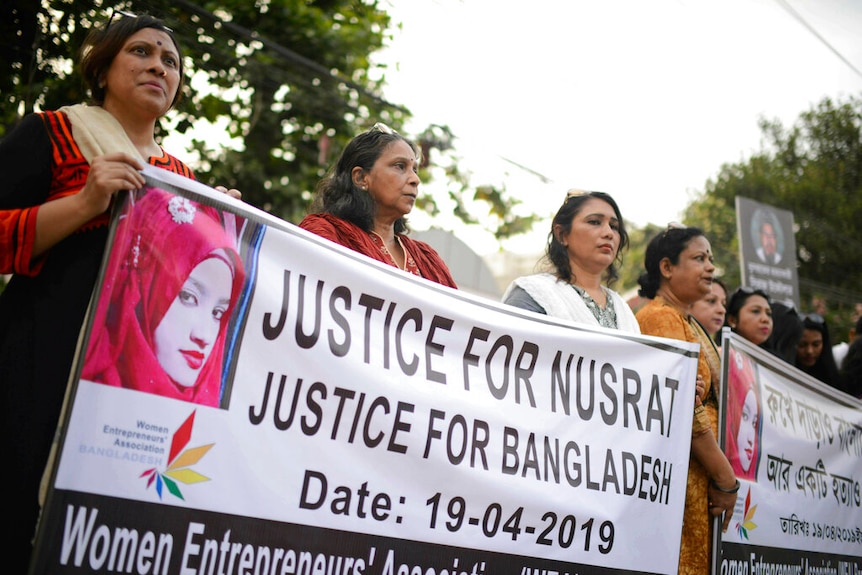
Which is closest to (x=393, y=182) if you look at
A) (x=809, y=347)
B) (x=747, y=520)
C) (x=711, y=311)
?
(x=747, y=520)

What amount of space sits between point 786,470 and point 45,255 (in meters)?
3.16

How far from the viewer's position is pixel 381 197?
10.6ft

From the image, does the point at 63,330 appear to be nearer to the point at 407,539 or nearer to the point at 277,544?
the point at 277,544

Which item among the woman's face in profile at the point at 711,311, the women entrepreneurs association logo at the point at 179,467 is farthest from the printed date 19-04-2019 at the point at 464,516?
the woman's face in profile at the point at 711,311

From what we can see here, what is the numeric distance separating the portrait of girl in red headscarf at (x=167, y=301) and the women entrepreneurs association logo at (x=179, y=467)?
0.27ft

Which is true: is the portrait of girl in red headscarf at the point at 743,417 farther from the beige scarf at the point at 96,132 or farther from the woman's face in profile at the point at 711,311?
the beige scarf at the point at 96,132

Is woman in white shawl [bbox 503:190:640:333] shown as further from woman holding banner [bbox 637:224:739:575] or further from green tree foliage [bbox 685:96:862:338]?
green tree foliage [bbox 685:96:862:338]

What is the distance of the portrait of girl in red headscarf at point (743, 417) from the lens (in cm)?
341

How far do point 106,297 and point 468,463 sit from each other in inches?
45.6

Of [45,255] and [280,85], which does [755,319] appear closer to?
[45,255]

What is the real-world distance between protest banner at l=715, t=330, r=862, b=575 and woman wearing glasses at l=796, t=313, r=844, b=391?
83 cm

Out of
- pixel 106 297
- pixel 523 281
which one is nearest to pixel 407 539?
pixel 106 297

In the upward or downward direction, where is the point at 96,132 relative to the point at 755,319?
downward

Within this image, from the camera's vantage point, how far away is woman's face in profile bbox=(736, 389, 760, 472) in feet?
11.3
